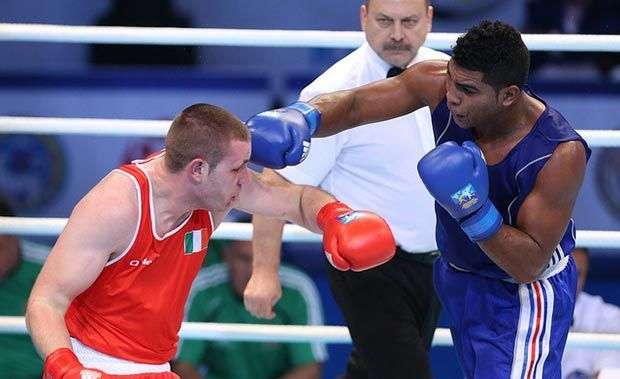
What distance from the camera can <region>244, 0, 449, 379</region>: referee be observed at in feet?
11.8

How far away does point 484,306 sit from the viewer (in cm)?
320

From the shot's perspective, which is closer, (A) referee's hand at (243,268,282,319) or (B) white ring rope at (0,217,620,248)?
(A) referee's hand at (243,268,282,319)

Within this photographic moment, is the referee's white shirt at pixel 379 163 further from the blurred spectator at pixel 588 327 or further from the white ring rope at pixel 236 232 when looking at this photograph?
the blurred spectator at pixel 588 327

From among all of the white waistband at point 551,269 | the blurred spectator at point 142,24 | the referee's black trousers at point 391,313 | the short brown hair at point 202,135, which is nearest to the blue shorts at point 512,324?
the white waistband at point 551,269

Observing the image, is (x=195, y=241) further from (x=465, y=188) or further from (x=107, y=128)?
(x=107, y=128)

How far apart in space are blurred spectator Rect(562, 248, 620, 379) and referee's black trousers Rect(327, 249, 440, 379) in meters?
0.79

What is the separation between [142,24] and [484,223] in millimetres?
3078

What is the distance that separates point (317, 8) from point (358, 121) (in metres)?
3.04

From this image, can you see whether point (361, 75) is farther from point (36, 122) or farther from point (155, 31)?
point (36, 122)

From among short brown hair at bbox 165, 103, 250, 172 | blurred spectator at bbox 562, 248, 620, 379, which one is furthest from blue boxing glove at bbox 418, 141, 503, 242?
blurred spectator at bbox 562, 248, 620, 379

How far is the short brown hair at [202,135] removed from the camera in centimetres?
295

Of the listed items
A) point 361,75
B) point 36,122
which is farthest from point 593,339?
point 36,122

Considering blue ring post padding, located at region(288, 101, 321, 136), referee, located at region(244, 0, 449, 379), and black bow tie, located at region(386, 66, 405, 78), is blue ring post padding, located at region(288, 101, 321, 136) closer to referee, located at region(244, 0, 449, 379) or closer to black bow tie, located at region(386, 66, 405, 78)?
referee, located at region(244, 0, 449, 379)

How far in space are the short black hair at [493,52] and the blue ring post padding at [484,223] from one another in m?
0.29
